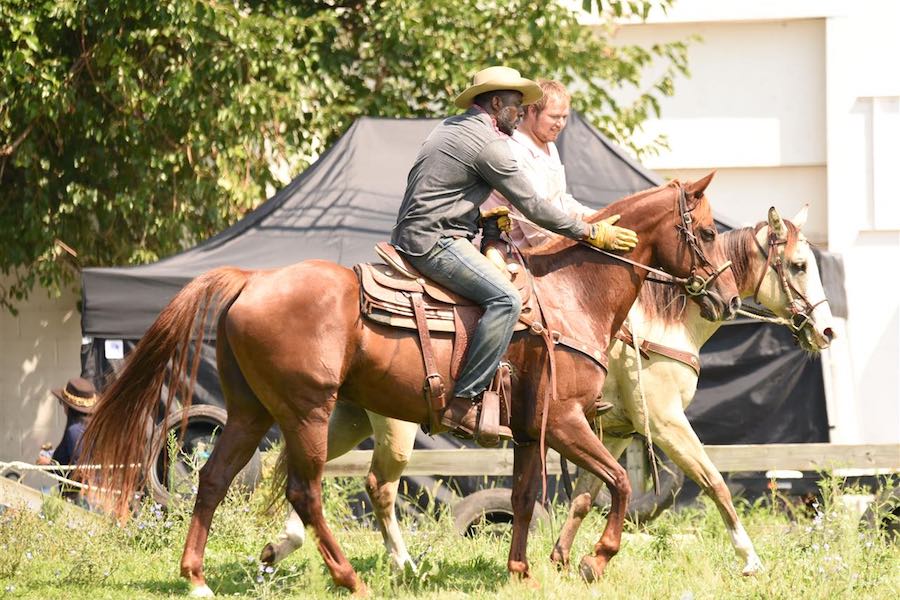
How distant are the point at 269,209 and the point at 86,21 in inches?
119

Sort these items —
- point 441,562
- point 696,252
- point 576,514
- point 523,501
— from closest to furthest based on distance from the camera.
Result: 1. point 523,501
2. point 696,252
3. point 576,514
4. point 441,562

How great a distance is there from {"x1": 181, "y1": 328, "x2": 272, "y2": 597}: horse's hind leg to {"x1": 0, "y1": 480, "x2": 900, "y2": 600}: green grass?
181mm

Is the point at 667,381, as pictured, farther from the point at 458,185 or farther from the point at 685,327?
the point at 458,185

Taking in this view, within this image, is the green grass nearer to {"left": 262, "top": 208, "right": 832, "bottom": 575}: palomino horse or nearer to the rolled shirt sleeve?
{"left": 262, "top": 208, "right": 832, "bottom": 575}: palomino horse

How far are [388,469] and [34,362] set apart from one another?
351 inches

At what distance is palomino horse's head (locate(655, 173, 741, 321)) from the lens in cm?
706

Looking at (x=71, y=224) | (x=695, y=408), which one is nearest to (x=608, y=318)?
(x=695, y=408)

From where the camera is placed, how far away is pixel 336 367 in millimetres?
6340

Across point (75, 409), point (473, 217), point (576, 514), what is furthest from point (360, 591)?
point (75, 409)

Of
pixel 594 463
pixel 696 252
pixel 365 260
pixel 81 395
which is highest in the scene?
pixel 696 252

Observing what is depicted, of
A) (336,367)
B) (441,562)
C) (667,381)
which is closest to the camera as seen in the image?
(336,367)

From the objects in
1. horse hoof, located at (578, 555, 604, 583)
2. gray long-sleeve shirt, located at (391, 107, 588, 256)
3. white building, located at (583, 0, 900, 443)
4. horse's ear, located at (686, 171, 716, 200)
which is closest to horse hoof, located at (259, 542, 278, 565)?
horse hoof, located at (578, 555, 604, 583)

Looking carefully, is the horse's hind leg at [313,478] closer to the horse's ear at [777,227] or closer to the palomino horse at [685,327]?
the palomino horse at [685,327]

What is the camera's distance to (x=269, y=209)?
35.4 ft
